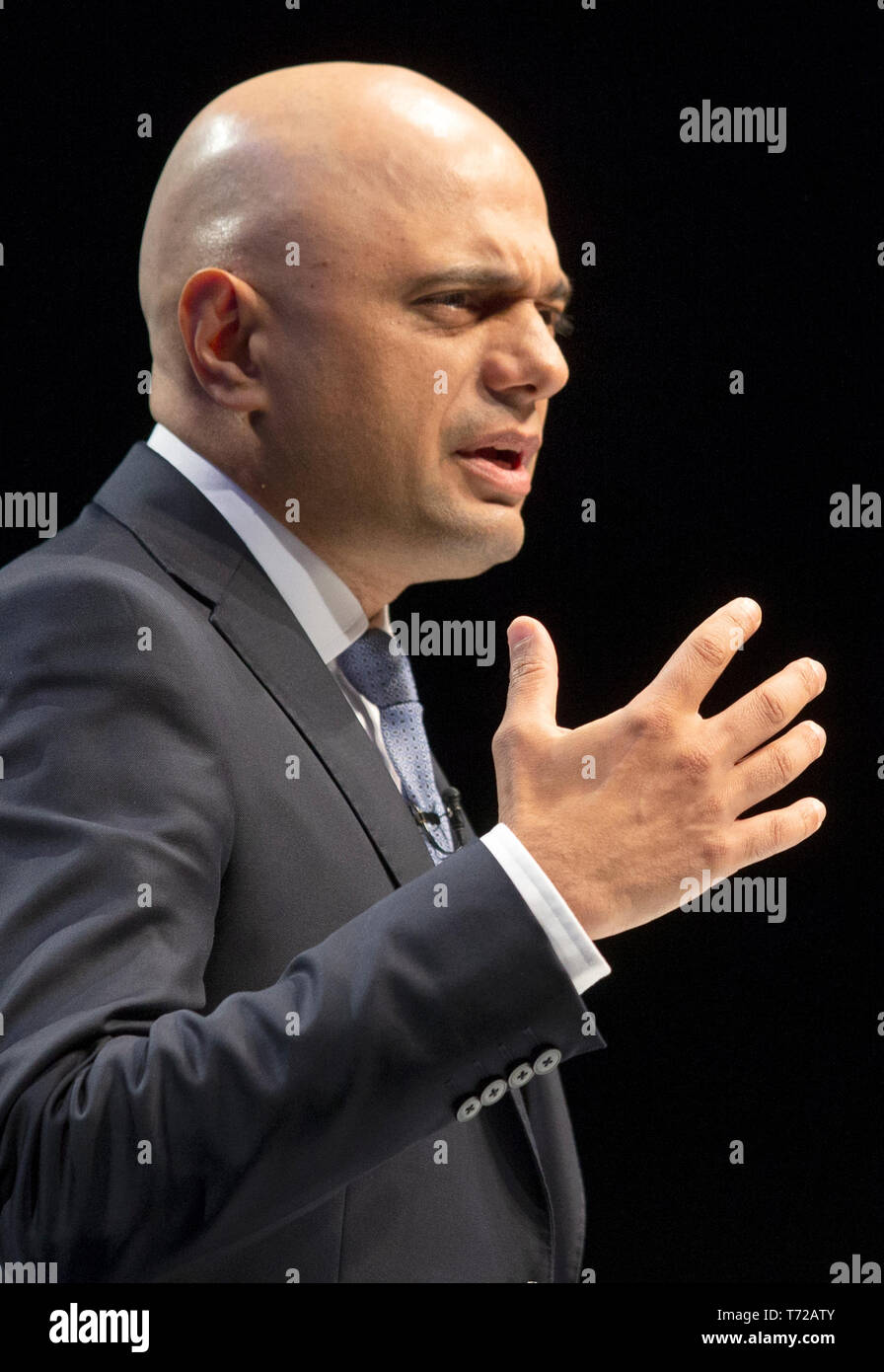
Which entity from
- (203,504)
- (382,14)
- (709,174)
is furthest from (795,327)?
(203,504)

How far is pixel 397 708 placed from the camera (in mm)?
1537

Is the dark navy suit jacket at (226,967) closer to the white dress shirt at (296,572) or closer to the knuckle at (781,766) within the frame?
the white dress shirt at (296,572)

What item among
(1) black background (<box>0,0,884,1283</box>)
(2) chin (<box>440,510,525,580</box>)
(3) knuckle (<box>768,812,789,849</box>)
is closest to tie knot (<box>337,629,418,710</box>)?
(2) chin (<box>440,510,525,580</box>)

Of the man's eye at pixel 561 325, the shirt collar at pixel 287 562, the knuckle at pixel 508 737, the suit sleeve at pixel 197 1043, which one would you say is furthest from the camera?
the man's eye at pixel 561 325

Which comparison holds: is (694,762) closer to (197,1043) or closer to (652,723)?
(652,723)

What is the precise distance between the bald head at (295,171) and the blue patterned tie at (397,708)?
12.7 inches

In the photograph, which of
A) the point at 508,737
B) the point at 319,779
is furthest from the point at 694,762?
the point at 319,779

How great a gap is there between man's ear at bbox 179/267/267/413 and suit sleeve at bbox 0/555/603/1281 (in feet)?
1.75

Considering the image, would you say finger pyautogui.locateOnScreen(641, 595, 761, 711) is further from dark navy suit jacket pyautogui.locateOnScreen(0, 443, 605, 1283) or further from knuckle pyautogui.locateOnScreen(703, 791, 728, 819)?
dark navy suit jacket pyautogui.locateOnScreen(0, 443, 605, 1283)

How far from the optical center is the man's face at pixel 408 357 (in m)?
1.47

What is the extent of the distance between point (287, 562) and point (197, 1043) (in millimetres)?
559

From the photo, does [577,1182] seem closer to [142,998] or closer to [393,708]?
[393,708]

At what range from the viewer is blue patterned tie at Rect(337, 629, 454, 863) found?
150cm

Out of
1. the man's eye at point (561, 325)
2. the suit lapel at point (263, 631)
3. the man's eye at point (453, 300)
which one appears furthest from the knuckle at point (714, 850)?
the man's eye at point (561, 325)
